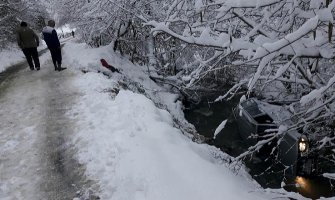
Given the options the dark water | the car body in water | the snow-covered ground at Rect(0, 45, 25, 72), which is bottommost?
the dark water

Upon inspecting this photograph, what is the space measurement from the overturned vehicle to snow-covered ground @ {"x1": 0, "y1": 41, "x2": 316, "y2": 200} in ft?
4.05

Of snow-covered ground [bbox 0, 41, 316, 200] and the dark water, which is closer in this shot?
snow-covered ground [bbox 0, 41, 316, 200]

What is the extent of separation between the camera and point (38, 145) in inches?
268

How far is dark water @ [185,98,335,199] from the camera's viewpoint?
8.62 metres

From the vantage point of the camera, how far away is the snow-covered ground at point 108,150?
5188 mm

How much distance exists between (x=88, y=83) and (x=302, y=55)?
8205 millimetres

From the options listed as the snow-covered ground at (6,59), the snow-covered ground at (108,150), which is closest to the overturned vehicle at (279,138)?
the snow-covered ground at (108,150)

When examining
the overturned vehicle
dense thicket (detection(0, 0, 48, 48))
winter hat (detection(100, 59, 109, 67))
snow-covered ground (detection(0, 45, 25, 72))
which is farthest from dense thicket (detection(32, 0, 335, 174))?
dense thicket (detection(0, 0, 48, 48))

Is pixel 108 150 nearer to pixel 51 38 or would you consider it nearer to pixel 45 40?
pixel 51 38

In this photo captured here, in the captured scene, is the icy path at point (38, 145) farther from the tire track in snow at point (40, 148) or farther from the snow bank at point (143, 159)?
the snow bank at point (143, 159)

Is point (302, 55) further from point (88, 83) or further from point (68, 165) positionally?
point (88, 83)

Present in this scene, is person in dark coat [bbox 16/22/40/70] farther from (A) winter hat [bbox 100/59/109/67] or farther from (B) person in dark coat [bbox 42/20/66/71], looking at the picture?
(A) winter hat [bbox 100/59/109/67]

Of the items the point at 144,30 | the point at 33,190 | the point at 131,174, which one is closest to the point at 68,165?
the point at 33,190

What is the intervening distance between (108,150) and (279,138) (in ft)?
11.6
